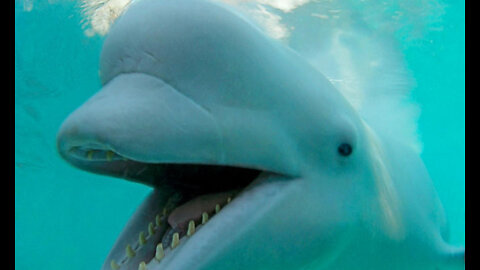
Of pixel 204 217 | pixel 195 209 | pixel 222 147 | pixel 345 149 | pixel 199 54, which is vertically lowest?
pixel 345 149

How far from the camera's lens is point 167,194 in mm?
2832

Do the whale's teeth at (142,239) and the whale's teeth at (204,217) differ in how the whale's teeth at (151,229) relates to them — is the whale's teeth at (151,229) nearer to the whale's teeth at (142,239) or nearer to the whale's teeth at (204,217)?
the whale's teeth at (142,239)

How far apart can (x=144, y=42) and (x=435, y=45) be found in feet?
44.1

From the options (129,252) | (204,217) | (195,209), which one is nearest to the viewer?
(204,217)

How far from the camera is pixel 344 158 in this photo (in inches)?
110

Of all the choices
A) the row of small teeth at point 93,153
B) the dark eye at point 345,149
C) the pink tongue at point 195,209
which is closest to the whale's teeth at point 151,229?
the pink tongue at point 195,209

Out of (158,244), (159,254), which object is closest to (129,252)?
(158,244)

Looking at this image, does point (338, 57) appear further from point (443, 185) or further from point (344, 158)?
point (443, 185)

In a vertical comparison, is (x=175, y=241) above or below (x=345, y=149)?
above

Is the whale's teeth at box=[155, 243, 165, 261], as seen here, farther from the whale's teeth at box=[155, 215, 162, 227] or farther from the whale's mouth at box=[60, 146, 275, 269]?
the whale's teeth at box=[155, 215, 162, 227]

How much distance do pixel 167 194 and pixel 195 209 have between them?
14.7 inches

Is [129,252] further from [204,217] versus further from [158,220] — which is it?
[204,217]

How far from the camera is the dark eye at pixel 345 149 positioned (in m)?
2.79
